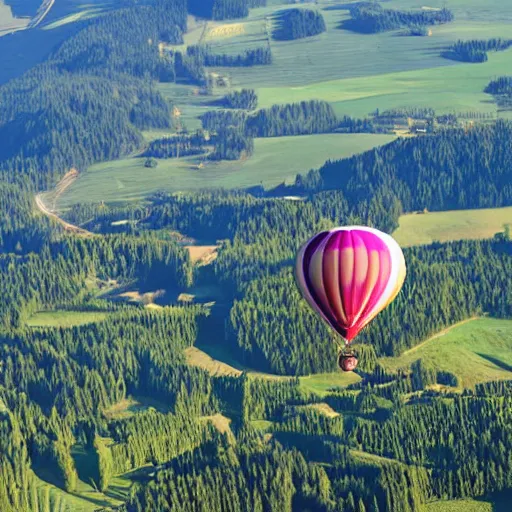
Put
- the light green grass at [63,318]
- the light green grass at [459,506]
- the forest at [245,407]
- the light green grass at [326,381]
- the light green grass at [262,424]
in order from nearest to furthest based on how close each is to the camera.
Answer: the light green grass at [459,506] < the forest at [245,407] < the light green grass at [262,424] < the light green grass at [326,381] < the light green grass at [63,318]

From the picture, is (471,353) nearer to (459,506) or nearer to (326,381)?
(326,381)

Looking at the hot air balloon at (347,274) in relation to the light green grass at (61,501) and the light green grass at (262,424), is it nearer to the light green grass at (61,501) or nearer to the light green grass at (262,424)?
the light green grass at (61,501)

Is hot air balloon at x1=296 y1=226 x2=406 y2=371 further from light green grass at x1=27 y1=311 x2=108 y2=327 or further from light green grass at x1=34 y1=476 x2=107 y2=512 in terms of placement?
light green grass at x1=27 y1=311 x2=108 y2=327

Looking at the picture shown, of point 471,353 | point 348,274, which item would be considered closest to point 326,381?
point 471,353

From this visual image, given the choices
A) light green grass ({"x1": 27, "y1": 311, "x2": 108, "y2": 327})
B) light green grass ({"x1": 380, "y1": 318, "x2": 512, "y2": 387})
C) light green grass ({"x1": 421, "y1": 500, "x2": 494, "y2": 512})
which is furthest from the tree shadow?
light green grass ({"x1": 27, "y1": 311, "x2": 108, "y2": 327})

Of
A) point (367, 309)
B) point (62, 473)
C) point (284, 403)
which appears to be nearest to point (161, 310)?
point (284, 403)

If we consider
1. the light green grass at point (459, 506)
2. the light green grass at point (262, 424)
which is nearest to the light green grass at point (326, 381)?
the light green grass at point (262, 424)
